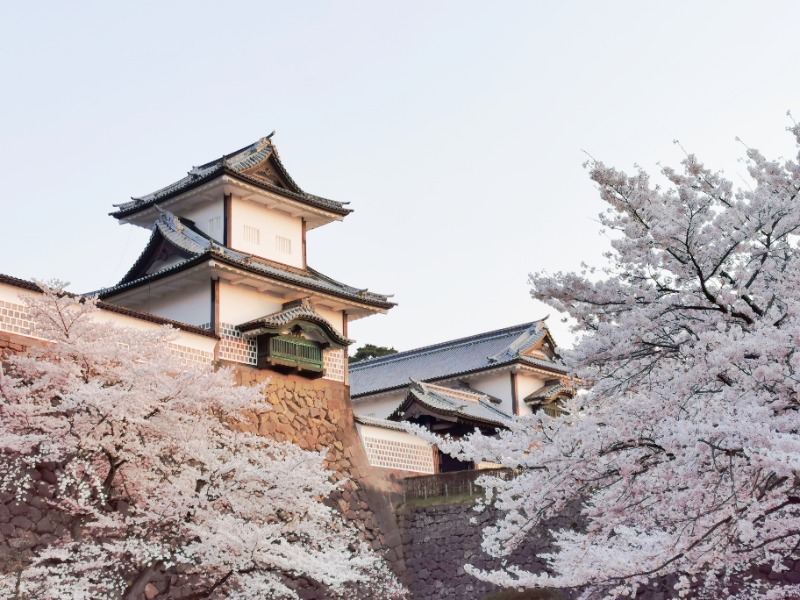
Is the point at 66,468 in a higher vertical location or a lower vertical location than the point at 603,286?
lower

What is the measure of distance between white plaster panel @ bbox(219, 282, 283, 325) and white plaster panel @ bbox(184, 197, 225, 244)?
4.34 ft

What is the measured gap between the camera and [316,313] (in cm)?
1698

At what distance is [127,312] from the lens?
45.9 feet

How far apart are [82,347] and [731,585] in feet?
33.8

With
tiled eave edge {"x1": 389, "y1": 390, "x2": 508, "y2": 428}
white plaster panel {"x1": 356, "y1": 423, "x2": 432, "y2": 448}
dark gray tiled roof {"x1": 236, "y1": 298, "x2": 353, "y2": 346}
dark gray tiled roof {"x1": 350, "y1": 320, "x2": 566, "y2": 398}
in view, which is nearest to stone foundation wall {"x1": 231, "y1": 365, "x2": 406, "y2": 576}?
white plaster panel {"x1": 356, "y1": 423, "x2": 432, "y2": 448}

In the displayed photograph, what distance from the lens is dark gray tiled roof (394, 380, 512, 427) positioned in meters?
22.0

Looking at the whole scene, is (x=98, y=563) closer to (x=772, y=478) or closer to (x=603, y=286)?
(x=603, y=286)

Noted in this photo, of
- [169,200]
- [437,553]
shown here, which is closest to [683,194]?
[437,553]

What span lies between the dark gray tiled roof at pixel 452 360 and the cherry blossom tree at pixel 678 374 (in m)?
16.6

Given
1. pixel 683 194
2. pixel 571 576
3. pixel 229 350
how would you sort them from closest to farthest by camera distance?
1. pixel 683 194
2. pixel 571 576
3. pixel 229 350

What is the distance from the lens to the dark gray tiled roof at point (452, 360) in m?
25.8

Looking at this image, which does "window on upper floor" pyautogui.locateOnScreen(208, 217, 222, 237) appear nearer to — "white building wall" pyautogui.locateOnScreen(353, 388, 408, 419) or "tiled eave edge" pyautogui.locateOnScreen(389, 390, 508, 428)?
"tiled eave edge" pyautogui.locateOnScreen(389, 390, 508, 428)

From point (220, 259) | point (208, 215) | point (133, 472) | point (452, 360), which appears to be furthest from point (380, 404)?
point (133, 472)

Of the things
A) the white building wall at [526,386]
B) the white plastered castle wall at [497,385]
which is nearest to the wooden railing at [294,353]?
the white plastered castle wall at [497,385]
